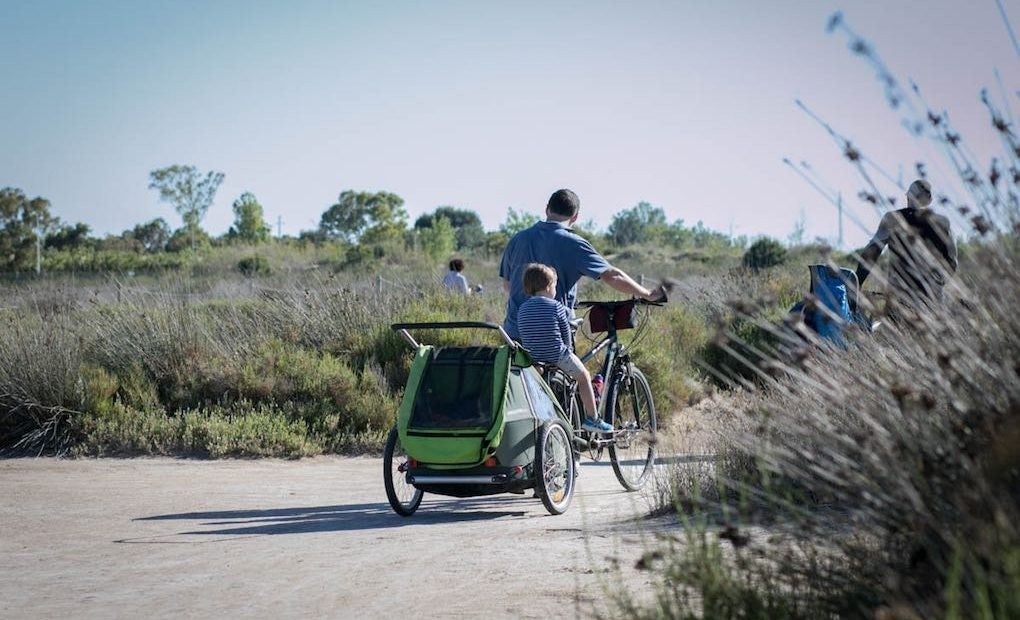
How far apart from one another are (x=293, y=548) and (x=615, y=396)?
3289 millimetres

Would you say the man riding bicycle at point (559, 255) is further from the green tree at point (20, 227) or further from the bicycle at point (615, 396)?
the green tree at point (20, 227)

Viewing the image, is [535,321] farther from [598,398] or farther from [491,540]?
[491,540]

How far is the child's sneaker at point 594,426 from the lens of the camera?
9.85 metres

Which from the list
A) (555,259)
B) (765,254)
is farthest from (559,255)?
(765,254)

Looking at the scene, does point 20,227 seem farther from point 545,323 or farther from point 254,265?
point 545,323

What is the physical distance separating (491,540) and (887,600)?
412cm

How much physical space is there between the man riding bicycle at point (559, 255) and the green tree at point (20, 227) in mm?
74290

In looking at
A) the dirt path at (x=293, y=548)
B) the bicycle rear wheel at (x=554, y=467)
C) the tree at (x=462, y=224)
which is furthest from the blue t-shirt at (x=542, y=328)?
the tree at (x=462, y=224)

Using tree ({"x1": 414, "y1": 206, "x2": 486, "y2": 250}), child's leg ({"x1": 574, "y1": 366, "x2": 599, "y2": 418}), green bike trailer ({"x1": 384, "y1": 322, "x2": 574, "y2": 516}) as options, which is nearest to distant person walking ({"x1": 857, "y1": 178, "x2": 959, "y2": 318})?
child's leg ({"x1": 574, "y1": 366, "x2": 599, "y2": 418})

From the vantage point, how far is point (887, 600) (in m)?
4.16

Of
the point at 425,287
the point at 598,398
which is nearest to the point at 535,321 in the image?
the point at 598,398

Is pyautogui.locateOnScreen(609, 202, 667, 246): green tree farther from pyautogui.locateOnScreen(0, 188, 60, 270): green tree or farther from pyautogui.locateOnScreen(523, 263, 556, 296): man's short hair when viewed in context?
pyautogui.locateOnScreen(523, 263, 556, 296): man's short hair

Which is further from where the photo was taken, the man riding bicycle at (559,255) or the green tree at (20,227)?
the green tree at (20,227)

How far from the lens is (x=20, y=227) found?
8212cm
